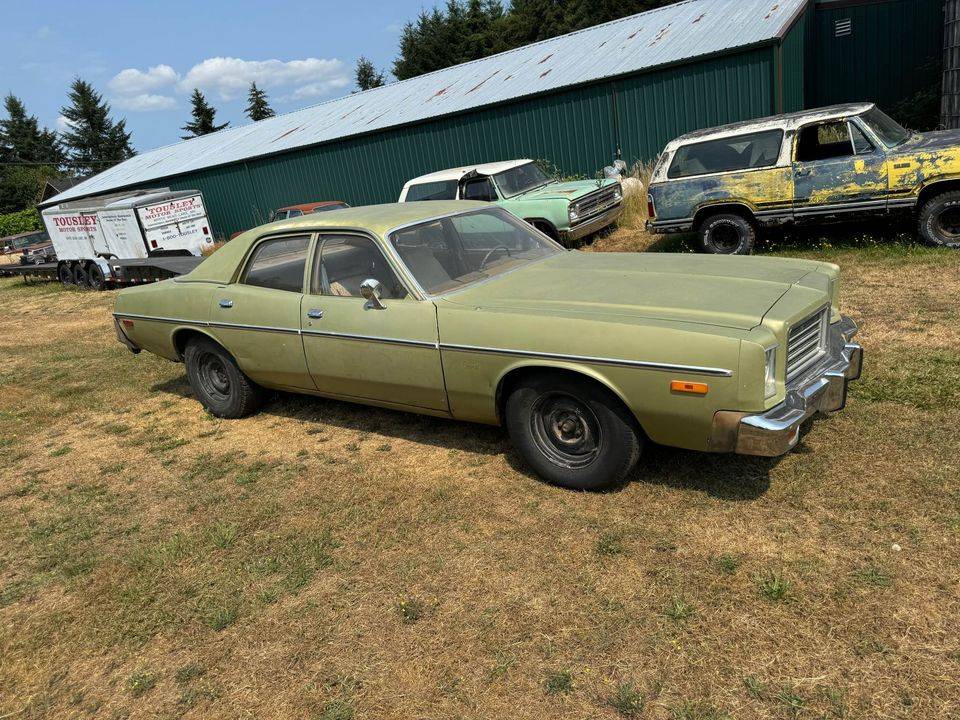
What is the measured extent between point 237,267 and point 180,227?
49.1 ft

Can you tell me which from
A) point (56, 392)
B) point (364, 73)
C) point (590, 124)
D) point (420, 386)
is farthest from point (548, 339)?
point (364, 73)

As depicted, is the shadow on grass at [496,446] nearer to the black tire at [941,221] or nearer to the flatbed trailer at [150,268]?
the black tire at [941,221]

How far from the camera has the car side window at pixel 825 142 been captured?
27.7 feet

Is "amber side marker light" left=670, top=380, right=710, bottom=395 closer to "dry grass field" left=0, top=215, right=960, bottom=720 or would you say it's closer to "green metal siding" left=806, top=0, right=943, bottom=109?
"dry grass field" left=0, top=215, right=960, bottom=720

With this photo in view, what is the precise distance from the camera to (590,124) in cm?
1595

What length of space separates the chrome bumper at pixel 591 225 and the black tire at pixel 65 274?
13809mm

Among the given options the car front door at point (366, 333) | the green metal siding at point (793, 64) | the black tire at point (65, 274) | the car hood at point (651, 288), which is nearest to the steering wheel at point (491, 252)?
the car hood at point (651, 288)

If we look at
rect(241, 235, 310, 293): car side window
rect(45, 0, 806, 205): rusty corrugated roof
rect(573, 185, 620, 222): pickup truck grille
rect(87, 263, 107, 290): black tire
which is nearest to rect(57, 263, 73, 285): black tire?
rect(87, 263, 107, 290): black tire

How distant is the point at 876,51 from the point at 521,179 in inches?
371

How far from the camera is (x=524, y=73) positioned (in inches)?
720

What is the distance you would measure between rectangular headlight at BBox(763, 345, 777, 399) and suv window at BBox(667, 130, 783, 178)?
645 cm

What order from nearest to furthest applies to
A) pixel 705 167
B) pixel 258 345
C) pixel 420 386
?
1. pixel 420 386
2. pixel 258 345
3. pixel 705 167

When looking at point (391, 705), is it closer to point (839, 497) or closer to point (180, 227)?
point (839, 497)

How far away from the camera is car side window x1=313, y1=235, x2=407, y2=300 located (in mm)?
4508
